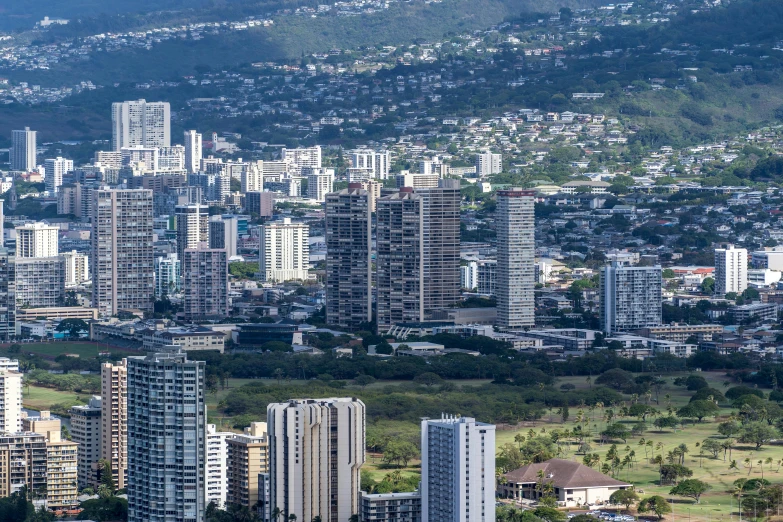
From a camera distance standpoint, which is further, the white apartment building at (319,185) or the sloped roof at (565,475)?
the white apartment building at (319,185)

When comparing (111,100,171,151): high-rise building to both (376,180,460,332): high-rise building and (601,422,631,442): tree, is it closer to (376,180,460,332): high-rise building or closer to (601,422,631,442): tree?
(376,180,460,332): high-rise building

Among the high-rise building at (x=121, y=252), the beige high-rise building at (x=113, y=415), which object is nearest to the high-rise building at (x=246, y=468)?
the beige high-rise building at (x=113, y=415)

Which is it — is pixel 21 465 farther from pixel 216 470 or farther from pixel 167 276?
pixel 167 276

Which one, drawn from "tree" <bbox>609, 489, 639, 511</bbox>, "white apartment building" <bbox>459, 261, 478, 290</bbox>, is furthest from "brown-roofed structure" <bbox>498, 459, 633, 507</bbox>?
"white apartment building" <bbox>459, 261, 478, 290</bbox>

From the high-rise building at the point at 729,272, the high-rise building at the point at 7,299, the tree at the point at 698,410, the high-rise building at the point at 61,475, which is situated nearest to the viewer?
the high-rise building at the point at 61,475

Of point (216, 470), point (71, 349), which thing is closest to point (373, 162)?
point (71, 349)

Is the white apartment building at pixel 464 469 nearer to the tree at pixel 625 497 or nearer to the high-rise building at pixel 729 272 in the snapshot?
the tree at pixel 625 497
